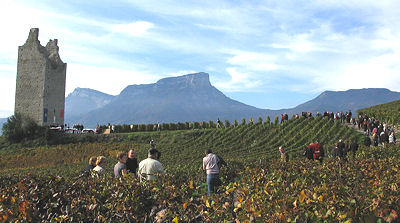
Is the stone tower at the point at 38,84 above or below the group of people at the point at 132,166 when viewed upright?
above

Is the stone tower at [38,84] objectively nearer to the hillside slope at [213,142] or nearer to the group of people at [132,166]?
the hillside slope at [213,142]

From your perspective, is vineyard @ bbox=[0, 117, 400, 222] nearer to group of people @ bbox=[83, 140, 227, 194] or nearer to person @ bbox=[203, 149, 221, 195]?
group of people @ bbox=[83, 140, 227, 194]

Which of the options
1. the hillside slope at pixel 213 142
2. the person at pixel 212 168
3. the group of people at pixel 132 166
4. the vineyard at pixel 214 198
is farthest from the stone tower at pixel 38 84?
the person at pixel 212 168

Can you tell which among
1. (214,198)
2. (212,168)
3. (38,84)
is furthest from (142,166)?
(38,84)

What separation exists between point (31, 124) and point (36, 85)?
6.56 metres

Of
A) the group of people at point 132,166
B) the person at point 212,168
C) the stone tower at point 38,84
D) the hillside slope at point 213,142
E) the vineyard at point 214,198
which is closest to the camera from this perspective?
the vineyard at point 214,198

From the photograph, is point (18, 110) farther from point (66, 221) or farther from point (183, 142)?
point (66, 221)

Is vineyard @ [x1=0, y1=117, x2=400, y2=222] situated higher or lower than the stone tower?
lower

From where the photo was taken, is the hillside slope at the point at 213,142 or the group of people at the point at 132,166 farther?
the hillside slope at the point at 213,142

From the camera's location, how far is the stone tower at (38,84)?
45.5m

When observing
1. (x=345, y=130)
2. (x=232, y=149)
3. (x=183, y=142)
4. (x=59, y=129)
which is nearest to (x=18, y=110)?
(x=59, y=129)

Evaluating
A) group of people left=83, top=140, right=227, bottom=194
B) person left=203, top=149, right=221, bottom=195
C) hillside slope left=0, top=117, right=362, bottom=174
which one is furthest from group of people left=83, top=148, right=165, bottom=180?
hillside slope left=0, top=117, right=362, bottom=174

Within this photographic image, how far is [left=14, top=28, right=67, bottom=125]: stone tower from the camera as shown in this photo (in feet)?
149

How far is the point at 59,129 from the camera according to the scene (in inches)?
1681
